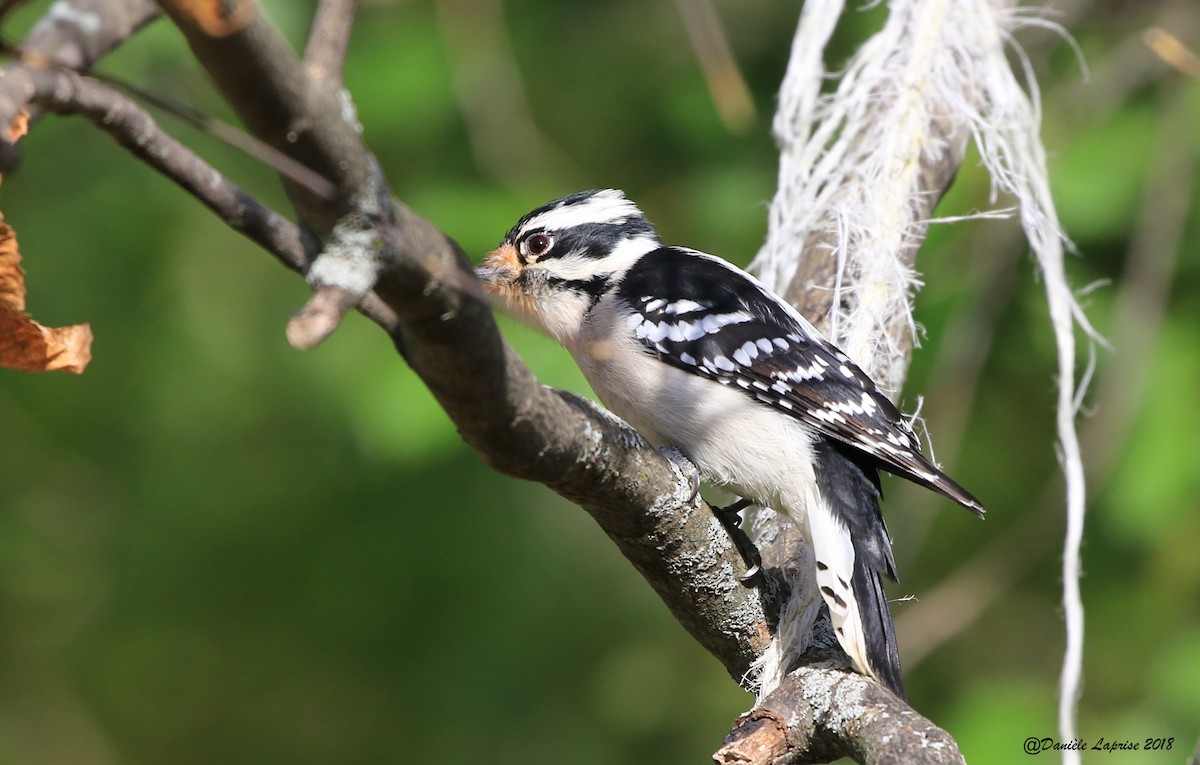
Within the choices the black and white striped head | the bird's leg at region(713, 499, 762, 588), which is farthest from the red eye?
the bird's leg at region(713, 499, 762, 588)

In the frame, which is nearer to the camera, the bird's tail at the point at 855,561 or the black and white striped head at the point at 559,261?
the bird's tail at the point at 855,561

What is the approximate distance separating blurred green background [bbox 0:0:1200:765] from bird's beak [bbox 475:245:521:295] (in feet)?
1.14

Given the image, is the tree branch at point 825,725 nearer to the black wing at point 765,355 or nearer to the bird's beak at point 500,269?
the black wing at point 765,355

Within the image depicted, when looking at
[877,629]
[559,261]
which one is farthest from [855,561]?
[559,261]

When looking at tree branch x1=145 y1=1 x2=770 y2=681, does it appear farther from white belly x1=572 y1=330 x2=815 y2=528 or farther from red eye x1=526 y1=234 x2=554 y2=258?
red eye x1=526 y1=234 x2=554 y2=258

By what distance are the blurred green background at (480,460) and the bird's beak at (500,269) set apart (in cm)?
35

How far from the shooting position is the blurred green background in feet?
14.5

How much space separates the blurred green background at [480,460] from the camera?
4414 mm

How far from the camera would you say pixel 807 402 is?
3.11 m

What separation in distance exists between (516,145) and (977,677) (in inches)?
120

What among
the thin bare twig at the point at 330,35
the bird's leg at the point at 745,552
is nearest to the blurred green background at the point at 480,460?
the bird's leg at the point at 745,552

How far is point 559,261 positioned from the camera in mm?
3771

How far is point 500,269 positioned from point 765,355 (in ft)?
3.37

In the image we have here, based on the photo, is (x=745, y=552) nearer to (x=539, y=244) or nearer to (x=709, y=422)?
(x=709, y=422)
